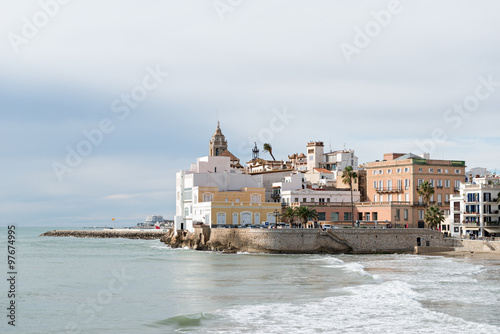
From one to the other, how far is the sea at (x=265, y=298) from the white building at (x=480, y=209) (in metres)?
18.3

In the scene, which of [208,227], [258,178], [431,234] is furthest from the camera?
[258,178]

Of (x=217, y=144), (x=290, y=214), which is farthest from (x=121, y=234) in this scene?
(x=290, y=214)

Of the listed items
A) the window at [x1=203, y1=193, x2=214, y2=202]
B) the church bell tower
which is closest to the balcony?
the window at [x1=203, y1=193, x2=214, y2=202]

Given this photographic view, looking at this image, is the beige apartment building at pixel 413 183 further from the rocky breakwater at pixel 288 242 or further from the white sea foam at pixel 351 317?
the white sea foam at pixel 351 317

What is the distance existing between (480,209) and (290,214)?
2298 cm

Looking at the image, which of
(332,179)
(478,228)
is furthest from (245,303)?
(332,179)

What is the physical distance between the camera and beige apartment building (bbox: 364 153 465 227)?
86.2 metres

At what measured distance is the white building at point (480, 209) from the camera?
7625 centimetres

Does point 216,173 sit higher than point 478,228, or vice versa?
point 216,173

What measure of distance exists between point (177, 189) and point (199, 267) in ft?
141

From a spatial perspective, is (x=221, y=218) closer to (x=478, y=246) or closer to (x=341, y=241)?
(x=341, y=241)

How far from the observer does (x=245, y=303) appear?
114 ft

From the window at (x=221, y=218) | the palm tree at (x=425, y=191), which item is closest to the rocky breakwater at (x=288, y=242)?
the window at (x=221, y=218)

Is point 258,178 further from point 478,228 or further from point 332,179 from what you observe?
point 478,228
